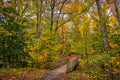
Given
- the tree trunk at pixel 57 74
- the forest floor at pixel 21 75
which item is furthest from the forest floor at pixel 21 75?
the tree trunk at pixel 57 74

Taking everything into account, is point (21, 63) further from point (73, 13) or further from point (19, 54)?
point (73, 13)

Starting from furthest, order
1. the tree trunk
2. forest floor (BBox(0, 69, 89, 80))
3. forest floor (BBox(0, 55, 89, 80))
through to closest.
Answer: the tree trunk, forest floor (BBox(0, 55, 89, 80)), forest floor (BBox(0, 69, 89, 80))

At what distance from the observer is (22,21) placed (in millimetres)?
19250

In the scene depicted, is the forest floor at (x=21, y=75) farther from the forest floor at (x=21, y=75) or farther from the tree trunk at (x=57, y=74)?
the tree trunk at (x=57, y=74)

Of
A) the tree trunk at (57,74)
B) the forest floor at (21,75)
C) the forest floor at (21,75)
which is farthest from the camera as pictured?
the tree trunk at (57,74)

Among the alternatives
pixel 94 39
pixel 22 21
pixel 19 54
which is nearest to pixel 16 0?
pixel 22 21

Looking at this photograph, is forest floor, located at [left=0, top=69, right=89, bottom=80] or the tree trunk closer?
forest floor, located at [left=0, top=69, right=89, bottom=80]

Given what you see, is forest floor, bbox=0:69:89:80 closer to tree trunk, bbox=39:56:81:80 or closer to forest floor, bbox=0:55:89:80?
forest floor, bbox=0:55:89:80

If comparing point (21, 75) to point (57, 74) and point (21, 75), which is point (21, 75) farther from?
point (57, 74)

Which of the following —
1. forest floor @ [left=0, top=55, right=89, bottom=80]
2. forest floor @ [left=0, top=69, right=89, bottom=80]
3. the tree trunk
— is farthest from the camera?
the tree trunk

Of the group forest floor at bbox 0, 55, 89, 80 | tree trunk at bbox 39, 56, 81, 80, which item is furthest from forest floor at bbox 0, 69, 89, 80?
tree trunk at bbox 39, 56, 81, 80

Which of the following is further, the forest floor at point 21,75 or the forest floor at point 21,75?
the forest floor at point 21,75

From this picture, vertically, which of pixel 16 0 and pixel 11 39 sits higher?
pixel 16 0

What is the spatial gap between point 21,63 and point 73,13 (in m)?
10.2
